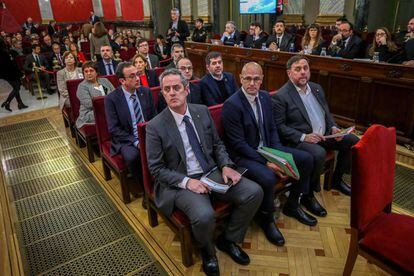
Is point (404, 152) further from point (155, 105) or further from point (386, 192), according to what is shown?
point (155, 105)

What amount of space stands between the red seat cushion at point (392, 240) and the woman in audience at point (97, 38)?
18.7ft

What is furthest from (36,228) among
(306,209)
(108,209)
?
(306,209)

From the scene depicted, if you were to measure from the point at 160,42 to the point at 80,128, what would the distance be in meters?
4.51

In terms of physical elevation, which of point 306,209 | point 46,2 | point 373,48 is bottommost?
point 306,209

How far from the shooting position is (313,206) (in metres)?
2.69

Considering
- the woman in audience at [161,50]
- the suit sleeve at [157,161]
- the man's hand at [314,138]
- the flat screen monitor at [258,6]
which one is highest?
the flat screen monitor at [258,6]

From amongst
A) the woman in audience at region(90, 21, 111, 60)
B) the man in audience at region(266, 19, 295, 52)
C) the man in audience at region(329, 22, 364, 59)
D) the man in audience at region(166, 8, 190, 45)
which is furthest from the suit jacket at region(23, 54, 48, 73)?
the man in audience at region(329, 22, 364, 59)

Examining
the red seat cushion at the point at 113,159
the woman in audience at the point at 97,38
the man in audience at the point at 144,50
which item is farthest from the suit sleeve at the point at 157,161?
the woman in audience at the point at 97,38

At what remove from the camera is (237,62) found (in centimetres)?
573

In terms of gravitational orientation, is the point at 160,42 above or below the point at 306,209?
above

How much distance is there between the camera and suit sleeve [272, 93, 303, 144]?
2.73 meters

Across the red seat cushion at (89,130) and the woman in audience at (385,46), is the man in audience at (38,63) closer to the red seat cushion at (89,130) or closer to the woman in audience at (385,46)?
the red seat cushion at (89,130)

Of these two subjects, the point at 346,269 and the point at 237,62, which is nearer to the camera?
the point at 346,269

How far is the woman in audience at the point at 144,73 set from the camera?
391cm
